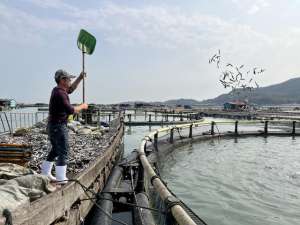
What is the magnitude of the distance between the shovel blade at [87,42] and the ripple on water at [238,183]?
6183 mm

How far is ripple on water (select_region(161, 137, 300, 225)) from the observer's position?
1014 centimetres

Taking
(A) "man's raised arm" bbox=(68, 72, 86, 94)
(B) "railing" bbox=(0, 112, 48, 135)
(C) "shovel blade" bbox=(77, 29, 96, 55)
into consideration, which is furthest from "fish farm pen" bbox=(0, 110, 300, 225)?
(B) "railing" bbox=(0, 112, 48, 135)

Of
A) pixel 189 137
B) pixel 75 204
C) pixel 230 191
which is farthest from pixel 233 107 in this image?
pixel 75 204

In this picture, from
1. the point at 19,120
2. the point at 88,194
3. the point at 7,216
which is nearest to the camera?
the point at 7,216

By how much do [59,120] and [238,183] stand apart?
9.37m

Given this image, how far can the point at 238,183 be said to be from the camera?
44.9 feet

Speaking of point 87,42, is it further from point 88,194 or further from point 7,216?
point 7,216

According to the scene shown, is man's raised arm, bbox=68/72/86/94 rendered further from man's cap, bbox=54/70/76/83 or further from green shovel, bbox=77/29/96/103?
green shovel, bbox=77/29/96/103

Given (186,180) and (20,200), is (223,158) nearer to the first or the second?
(186,180)

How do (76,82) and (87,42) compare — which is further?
(87,42)

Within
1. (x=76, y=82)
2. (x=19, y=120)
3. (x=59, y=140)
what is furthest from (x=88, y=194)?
(x=19, y=120)

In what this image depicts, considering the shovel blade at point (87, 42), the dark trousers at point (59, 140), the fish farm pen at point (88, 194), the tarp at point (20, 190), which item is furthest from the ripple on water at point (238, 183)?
the shovel blade at point (87, 42)

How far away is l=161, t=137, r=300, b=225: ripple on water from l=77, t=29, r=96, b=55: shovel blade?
6183 millimetres

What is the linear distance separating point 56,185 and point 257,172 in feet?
39.2
